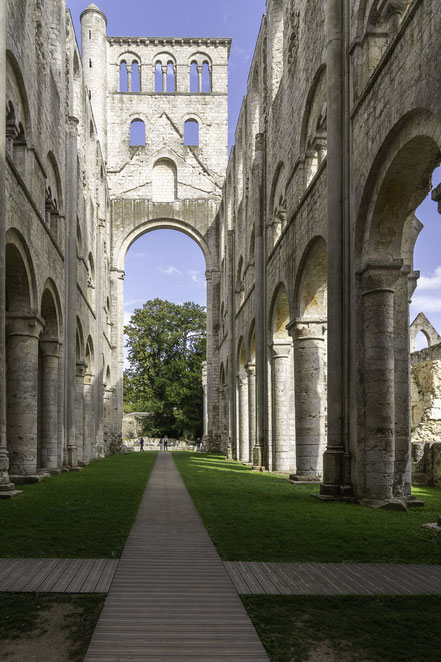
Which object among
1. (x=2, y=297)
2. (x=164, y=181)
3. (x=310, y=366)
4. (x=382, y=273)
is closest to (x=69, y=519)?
(x=2, y=297)

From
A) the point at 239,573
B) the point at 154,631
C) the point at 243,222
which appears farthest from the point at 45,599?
the point at 243,222

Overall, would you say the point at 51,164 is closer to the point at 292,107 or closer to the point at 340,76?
the point at 292,107

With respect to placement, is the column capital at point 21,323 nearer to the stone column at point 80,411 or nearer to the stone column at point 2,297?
the stone column at point 2,297

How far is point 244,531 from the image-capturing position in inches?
286

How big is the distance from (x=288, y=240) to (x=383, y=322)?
636 centimetres

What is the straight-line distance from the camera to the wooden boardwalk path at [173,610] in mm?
3400

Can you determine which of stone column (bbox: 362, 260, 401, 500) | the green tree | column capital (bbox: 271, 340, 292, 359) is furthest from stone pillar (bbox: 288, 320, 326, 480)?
the green tree

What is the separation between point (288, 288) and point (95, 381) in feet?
44.8

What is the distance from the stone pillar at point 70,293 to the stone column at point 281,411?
5732 mm

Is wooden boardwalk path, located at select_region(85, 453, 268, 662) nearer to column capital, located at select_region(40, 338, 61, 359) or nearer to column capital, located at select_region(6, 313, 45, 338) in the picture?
column capital, located at select_region(6, 313, 45, 338)

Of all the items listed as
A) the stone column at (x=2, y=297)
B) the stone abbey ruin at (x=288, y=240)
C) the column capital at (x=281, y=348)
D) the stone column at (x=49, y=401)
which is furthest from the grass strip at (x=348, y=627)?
the column capital at (x=281, y=348)

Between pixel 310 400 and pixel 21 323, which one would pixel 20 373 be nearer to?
pixel 21 323

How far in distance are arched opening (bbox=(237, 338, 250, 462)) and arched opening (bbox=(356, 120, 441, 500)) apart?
14.3m

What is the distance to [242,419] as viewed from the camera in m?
25.1
